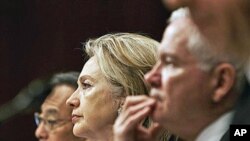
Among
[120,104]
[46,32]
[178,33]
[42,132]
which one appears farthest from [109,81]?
[46,32]

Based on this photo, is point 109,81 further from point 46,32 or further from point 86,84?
point 46,32

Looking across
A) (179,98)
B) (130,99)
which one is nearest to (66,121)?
(130,99)

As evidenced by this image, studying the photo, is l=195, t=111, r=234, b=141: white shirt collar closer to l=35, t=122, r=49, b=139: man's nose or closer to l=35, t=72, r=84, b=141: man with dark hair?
l=35, t=72, r=84, b=141: man with dark hair

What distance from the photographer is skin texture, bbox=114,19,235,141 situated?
180cm

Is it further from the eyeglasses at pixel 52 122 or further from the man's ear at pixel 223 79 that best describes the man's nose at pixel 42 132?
the man's ear at pixel 223 79

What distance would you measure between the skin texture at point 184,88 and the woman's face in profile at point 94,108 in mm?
819

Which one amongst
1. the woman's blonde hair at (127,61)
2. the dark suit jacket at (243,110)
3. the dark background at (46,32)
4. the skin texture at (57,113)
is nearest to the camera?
the dark suit jacket at (243,110)

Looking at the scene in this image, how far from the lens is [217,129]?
182cm

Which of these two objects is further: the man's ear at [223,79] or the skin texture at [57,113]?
the skin texture at [57,113]

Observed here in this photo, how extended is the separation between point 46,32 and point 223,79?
10.2 ft

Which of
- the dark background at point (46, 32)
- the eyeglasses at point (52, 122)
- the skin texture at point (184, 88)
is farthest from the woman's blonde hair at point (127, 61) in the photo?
the dark background at point (46, 32)

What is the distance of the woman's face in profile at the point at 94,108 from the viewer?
2736 millimetres

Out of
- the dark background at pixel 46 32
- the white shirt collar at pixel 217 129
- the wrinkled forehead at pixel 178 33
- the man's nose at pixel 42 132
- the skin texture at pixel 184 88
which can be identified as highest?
the dark background at pixel 46 32

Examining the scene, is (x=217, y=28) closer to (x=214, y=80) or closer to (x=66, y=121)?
(x=214, y=80)
